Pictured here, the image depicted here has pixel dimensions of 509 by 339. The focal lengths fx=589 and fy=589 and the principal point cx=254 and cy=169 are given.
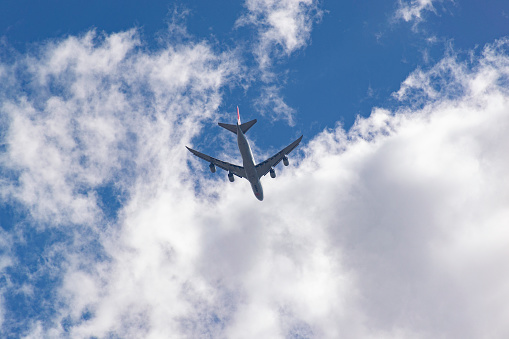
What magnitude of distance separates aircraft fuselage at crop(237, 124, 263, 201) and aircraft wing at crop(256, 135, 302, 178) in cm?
161

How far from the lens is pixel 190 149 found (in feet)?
339

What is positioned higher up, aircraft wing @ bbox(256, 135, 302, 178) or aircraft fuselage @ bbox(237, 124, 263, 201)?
aircraft wing @ bbox(256, 135, 302, 178)

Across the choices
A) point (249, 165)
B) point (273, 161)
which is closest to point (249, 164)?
point (249, 165)

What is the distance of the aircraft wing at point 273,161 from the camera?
102 metres

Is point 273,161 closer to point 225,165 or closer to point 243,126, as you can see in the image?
point 225,165

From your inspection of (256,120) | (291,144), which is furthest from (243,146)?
(291,144)

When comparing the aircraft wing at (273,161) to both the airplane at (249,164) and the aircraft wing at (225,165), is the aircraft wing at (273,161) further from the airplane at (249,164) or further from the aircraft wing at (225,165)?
the aircraft wing at (225,165)

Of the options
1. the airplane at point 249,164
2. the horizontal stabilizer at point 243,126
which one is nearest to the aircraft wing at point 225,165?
the airplane at point 249,164

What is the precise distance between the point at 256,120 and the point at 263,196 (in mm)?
18181

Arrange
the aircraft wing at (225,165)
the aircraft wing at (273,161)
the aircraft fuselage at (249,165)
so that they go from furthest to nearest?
the aircraft wing at (225,165)
the aircraft wing at (273,161)
the aircraft fuselage at (249,165)

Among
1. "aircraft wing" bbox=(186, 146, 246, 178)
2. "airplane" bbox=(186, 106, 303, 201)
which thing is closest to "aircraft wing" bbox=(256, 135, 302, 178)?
"airplane" bbox=(186, 106, 303, 201)

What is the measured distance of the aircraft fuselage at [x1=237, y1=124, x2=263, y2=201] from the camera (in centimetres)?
9362

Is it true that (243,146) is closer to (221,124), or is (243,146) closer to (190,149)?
(221,124)

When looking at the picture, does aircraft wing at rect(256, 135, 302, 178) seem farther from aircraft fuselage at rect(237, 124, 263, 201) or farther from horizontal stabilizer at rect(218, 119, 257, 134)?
horizontal stabilizer at rect(218, 119, 257, 134)
